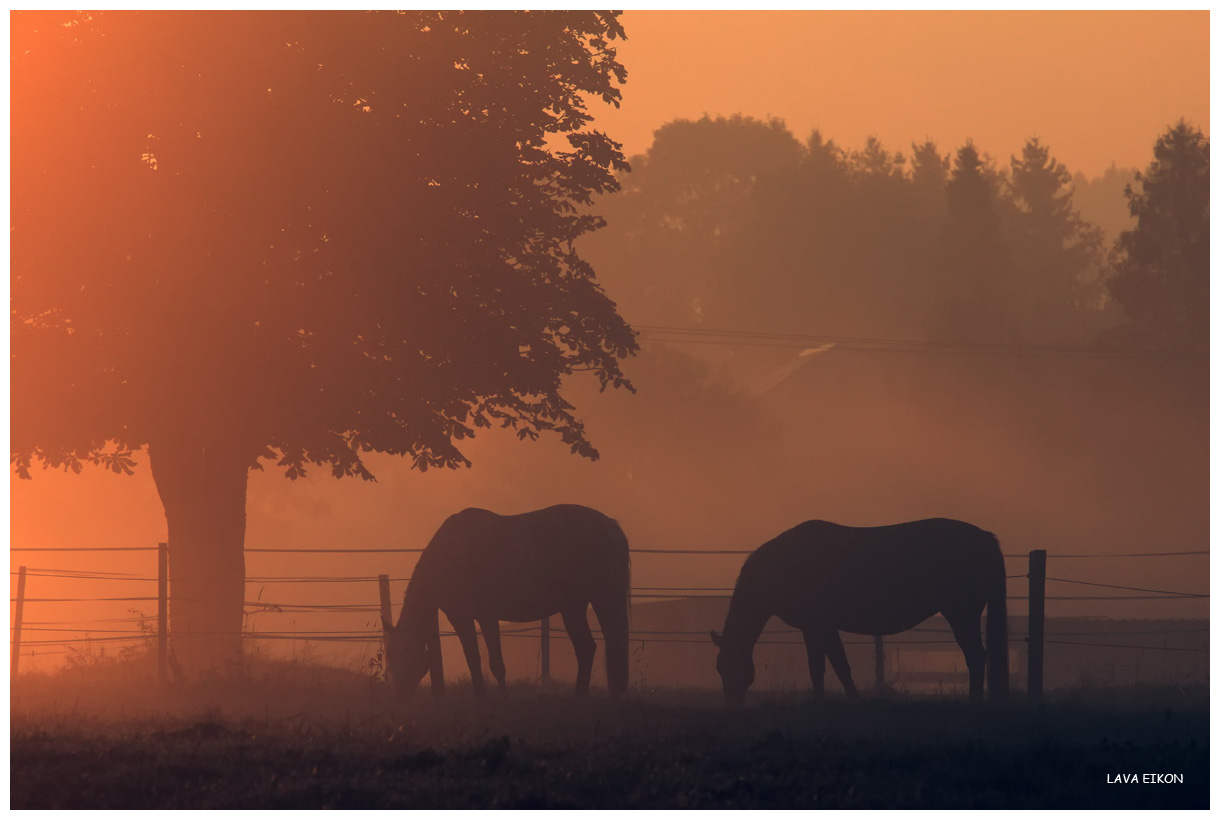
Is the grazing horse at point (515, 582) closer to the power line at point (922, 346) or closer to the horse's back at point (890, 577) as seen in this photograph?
the horse's back at point (890, 577)

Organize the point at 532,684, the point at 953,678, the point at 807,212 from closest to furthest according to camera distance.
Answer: the point at 532,684
the point at 953,678
the point at 807,212

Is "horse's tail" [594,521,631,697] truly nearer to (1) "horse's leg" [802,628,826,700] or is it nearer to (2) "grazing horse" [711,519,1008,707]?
(2) "grazing horse" [711,519,1008,707]

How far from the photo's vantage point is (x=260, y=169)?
16281mm

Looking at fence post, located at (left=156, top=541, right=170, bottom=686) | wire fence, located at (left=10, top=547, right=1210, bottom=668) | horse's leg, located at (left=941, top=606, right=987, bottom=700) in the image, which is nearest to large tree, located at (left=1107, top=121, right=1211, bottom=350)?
wire fence, located at (left=10, top=547, right=1210, bottom=668)

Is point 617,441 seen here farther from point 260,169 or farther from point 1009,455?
point 260,169

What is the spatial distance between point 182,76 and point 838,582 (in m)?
9.99

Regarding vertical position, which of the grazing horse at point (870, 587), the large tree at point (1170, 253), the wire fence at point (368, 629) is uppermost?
the large tree at point (1170, 253)

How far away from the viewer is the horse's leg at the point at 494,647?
51.4 feet

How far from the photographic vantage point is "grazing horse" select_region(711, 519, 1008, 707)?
15938 mm

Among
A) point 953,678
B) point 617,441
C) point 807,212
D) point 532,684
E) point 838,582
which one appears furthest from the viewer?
point 807,212

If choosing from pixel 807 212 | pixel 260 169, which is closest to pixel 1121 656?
pixel 260 169

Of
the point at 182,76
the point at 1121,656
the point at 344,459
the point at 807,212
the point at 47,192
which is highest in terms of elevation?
the point at 807,212

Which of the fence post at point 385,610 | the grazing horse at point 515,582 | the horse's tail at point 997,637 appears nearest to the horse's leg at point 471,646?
the grazing horse at point 515,582

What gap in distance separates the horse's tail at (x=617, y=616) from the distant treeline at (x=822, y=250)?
1836 inches
